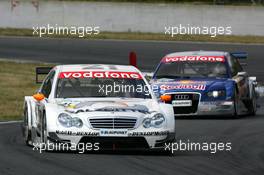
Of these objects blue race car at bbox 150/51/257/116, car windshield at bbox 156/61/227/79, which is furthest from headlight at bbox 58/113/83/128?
car windshield at bbox 156/61/227/79

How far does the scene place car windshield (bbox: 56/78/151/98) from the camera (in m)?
13.9

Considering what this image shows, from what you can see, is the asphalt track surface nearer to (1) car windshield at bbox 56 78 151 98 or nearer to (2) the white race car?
(2) the white race car

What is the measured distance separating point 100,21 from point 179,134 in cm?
2739

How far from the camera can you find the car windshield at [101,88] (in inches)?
→ 546

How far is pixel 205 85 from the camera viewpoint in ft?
63.7

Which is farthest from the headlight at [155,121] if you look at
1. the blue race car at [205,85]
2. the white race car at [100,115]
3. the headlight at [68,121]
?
the blue race car at [205,85]

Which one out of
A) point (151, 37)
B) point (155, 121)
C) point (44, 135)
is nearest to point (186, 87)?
point (155, 121)

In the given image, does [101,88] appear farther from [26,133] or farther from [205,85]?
[205,85]

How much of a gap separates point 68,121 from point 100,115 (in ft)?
1.37


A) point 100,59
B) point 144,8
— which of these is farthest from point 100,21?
point 100,59

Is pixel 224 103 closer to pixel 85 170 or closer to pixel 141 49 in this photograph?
pixel 85 170

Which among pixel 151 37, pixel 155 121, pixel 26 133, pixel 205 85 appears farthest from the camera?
pixel 151 37

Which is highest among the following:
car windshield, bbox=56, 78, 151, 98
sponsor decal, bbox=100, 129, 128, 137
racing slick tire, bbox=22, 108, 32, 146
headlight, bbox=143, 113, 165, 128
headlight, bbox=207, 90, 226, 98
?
car windshield, bbox=56, 78, 151, 98

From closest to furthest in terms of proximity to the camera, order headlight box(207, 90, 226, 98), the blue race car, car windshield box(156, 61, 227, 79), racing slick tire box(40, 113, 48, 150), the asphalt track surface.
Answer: the asphalt track surface < racing slick tire box(40, 113, 48, 150) < the blue race car < headlight box(207, 90, 226, 98) < car windshield box(156, 61, 227, 79)
